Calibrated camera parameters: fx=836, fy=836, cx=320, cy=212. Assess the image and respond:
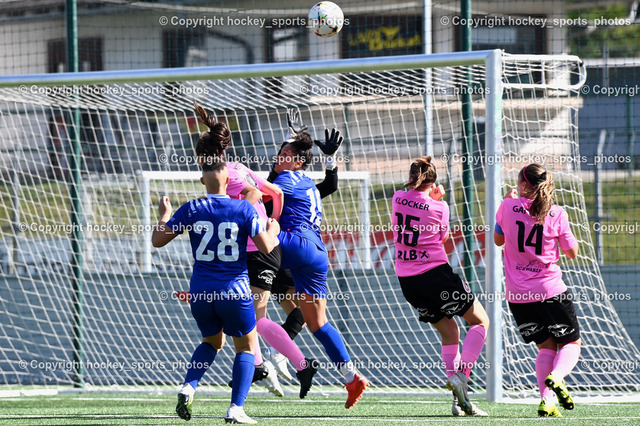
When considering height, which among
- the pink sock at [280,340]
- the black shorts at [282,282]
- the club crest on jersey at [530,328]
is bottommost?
the pink sock at [280,340]

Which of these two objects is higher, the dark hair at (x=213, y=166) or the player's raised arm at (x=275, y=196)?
the dark hair at (x=213, y=166)

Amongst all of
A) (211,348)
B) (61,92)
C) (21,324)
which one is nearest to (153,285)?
(21,324)

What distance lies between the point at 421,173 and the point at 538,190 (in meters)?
0.83

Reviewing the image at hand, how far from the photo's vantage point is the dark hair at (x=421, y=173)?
5961 mm

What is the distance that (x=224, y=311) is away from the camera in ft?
16.1

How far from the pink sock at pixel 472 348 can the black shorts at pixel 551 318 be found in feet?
1.13

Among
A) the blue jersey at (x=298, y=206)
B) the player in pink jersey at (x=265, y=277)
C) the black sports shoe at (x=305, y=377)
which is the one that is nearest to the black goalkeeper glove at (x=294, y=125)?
the blue jersey at (x=298, y=206)

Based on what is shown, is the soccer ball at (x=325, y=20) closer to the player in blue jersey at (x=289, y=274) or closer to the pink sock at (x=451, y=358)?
the player in blue jersey at (x=289, y=274)

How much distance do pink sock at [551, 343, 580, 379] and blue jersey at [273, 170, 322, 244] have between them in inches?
72.7

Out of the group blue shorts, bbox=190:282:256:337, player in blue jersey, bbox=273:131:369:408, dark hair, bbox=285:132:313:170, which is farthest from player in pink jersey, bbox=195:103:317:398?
blue shorts, bbox=190:282:256:337

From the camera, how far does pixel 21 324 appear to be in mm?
9781

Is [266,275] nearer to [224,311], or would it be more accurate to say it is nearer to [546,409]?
[224,311]

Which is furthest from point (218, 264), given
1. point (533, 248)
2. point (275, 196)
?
point (533, 248)

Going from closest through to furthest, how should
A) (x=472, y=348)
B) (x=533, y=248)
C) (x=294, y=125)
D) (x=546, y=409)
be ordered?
(x=546, y=409) → (x=533, y=248) → (x=472, y=348) → (x=294, y=125)
